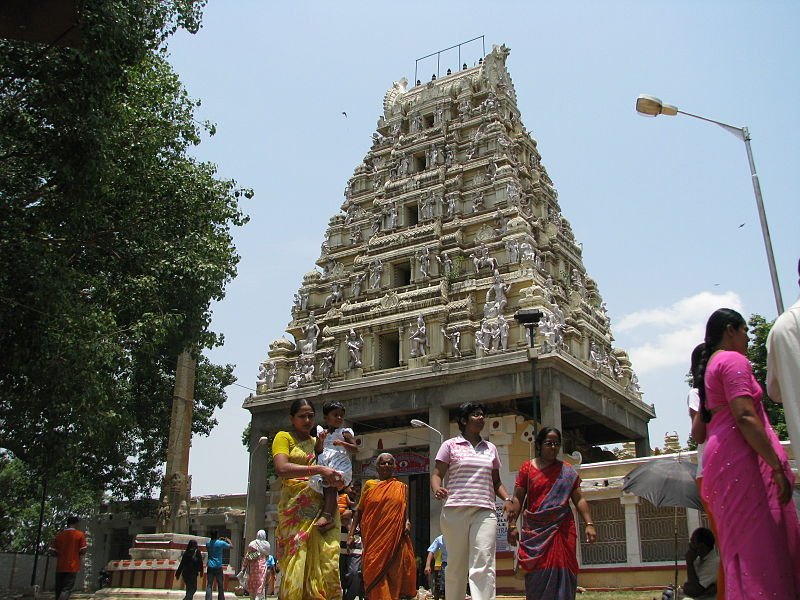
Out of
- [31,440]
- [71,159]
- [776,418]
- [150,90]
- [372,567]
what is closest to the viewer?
[372,567]

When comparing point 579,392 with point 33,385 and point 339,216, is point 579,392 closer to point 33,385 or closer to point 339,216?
point 339,216

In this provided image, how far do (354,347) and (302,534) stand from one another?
22101 mm

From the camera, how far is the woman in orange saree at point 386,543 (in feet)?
26.0

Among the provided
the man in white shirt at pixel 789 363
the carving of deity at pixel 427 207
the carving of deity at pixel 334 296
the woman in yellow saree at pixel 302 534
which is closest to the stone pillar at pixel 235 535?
the carving of deity at pixel 334 296

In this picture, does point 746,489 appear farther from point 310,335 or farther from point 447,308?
point 310,335

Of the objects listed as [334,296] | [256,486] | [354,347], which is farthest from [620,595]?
[334,296]

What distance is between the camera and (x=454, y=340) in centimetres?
2619

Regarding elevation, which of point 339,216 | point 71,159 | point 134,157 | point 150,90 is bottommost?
point 71,159

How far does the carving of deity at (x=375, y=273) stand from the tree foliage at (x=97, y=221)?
358 inches

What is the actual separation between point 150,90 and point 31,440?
9.98m

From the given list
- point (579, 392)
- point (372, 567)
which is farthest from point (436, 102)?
point (372, 567)

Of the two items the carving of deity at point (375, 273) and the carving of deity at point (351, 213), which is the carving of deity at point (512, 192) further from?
the carving of deity at point (351, 213)

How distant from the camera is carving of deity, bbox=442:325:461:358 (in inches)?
1023

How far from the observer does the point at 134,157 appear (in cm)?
1644
